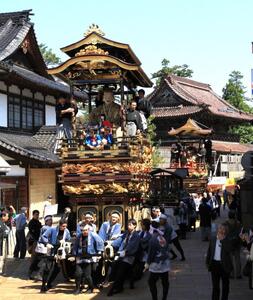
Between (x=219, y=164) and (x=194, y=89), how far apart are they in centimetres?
1391

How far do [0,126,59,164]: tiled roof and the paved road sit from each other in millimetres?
7892

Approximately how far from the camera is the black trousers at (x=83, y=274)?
35.6 ft

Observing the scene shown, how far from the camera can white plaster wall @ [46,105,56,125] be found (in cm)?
2856

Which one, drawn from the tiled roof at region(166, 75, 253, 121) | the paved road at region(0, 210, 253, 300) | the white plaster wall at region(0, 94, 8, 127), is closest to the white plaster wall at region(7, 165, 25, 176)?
the white plaster wall at region(0, 94, 8, 127)

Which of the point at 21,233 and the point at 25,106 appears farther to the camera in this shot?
the point at 25,106

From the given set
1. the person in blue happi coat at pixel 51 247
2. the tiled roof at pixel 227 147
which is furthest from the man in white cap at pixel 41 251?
the tiled roof at pixel 227 147

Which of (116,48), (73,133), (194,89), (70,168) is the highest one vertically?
(194,89)

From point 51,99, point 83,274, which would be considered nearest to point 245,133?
point 51,99

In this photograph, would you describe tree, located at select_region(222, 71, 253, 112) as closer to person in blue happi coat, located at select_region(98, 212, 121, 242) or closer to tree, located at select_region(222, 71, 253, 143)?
tree, located at select_region(222, 71, 253, 143)

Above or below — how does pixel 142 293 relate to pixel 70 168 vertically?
below

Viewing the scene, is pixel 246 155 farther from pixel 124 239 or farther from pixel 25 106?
pixel 25 106

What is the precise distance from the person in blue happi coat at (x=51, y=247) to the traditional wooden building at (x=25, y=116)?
9.11 metres

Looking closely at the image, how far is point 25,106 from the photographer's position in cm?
2572

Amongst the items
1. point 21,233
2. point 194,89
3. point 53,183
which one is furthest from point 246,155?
point 194,89
